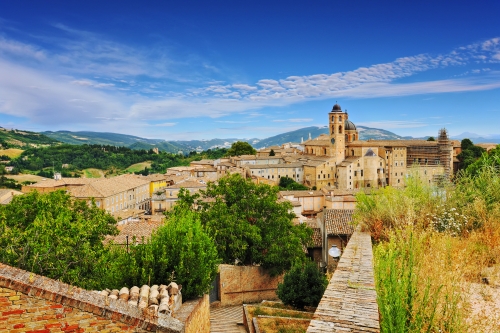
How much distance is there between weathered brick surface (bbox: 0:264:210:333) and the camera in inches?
191

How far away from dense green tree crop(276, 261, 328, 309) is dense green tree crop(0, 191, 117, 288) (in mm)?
5701

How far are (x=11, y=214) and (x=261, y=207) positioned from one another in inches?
419

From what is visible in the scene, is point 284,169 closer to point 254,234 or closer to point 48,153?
point 254,234

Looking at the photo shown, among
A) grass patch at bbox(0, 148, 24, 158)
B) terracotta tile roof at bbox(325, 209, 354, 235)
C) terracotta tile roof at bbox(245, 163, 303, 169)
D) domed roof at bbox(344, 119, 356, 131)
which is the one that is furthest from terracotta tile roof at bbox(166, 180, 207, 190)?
grass patch at bbox(0, 148, 24, 158)

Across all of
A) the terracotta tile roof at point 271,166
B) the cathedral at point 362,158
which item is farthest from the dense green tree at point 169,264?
the terracotta tile roof at point 271,166

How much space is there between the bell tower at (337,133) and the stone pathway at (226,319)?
181 ft

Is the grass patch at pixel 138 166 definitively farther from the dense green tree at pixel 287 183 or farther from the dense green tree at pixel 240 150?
the dense green tree at pixel 287 183

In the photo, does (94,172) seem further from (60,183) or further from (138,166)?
(60,183)

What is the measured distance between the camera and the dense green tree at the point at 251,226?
15.0 m

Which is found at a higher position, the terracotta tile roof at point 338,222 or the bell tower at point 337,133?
the bell tower at point 337,133

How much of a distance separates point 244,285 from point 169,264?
6801 mm

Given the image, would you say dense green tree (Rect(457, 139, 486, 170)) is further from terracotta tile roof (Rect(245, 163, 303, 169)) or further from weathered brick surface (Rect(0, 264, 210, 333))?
weathered brick surface (Rect(0, 264, 210, 333))

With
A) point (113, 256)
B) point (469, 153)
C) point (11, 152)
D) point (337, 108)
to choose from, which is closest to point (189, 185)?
point (337, 108)

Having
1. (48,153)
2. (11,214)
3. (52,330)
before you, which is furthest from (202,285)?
(48,153)
